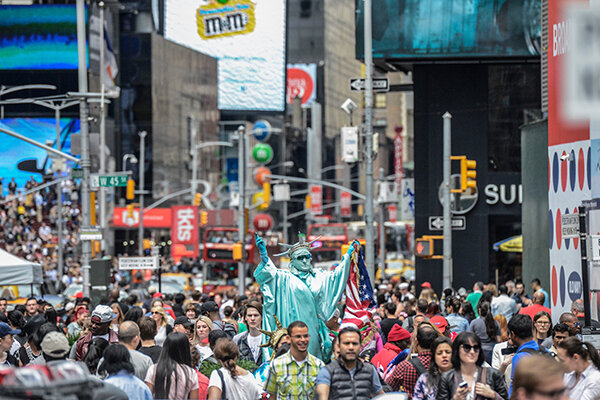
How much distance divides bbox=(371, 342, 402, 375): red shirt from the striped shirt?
6.55 feet

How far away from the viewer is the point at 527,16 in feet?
128

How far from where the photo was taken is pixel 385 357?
11781 millimetres

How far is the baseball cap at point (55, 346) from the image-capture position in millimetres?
9414

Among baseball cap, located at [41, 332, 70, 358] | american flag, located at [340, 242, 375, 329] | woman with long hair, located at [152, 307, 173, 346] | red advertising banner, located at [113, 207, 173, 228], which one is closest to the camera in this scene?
baseball cap, located at [41, 332, 70, 358]

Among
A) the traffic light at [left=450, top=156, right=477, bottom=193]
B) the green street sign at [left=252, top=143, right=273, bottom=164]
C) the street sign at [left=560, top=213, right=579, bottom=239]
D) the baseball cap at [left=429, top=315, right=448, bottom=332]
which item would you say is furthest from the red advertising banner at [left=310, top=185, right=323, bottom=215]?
the baseball cap at [left=429, top=315, right=448, bottom=332]

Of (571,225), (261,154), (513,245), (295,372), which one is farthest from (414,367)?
(261,154)

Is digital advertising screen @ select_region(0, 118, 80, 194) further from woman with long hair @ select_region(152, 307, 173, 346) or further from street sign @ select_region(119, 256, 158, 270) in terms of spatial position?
woman with long hair @ select_region(152, 307, 173, 346)

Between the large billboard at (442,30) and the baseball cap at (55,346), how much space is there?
30.6 metres

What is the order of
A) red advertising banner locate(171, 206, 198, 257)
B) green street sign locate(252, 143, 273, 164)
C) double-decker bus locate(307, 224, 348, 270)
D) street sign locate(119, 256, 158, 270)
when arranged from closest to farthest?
street sign locate(119, 256, 158, 270), red advertising banner locate(171, 206, 198, 257), double-decker bus locate(307, 224, 348, 270), green street sign locate(252, 143, 273, 164)

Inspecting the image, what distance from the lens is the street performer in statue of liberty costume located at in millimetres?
12648

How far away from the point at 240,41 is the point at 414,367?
9502cm

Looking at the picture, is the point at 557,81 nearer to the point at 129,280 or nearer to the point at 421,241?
the point at 421,241

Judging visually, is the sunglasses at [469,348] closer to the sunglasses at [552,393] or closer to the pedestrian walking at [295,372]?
the pedestrian walking at [295,372]

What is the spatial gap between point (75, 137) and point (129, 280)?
94.2 ft
